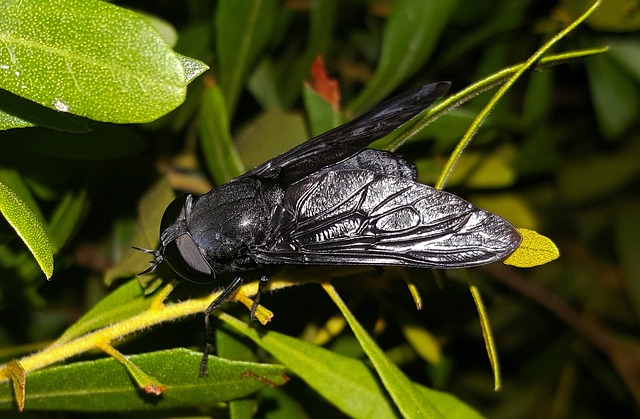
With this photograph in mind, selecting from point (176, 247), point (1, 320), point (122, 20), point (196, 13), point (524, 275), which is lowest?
point (524, 275)

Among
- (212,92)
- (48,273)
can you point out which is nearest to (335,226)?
(212,92)

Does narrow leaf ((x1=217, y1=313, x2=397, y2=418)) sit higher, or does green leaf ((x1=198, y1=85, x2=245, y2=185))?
green leaf ((x1=198, y1=85, x2=245, y2=185))

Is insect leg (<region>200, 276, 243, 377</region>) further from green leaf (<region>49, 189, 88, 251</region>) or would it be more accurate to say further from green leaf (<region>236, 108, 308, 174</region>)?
green leaf (<region>236, 108, 308, 174</region>)

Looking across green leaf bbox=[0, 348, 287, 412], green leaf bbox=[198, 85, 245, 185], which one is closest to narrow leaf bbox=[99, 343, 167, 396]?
green leaf bbox=[0, 348, 287, 412]

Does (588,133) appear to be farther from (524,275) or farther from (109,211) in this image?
(109,211)

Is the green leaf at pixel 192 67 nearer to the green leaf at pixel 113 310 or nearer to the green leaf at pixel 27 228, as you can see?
the green leaf at pixel 27 228

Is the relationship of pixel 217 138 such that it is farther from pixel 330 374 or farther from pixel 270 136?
pixel 330 374

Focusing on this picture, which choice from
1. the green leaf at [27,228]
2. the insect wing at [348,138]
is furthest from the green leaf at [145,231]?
the green leaf at [27,228]
